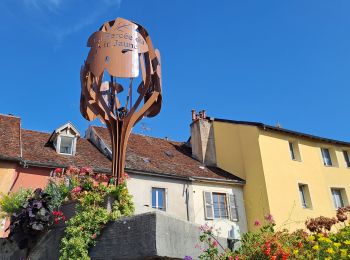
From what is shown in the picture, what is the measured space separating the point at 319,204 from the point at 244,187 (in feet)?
14.4

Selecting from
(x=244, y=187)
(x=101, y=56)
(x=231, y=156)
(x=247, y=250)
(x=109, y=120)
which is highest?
(x=231, y=156)

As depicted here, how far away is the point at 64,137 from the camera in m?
19.4

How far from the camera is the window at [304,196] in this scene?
71.8 feet

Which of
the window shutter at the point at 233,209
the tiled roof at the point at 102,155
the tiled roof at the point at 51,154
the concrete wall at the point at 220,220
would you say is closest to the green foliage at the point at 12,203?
the tiled roof at the point at 102,155

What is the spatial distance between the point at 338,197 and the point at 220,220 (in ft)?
27.7

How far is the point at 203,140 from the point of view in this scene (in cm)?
2347

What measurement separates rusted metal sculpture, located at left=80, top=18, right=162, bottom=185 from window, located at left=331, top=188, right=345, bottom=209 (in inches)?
739

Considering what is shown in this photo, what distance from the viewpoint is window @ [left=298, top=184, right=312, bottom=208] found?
21.9m

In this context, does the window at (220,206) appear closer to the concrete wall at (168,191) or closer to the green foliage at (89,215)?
the concrete wall at (168,191)

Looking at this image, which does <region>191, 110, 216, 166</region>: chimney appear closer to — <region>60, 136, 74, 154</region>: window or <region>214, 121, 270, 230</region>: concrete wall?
<region>214, 121, 270, 230</region>: concrete wall

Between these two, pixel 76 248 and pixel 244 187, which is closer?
pixel 76 248

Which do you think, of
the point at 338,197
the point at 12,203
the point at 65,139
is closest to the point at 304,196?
the point at 338,197

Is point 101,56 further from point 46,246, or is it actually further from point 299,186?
point 299,186

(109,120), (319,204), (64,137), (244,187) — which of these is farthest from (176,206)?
(109,120)
